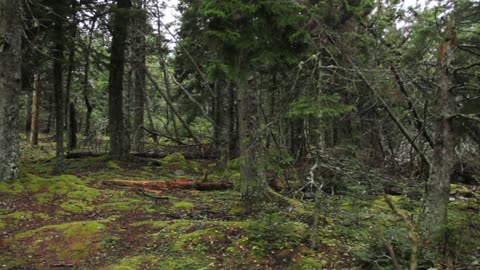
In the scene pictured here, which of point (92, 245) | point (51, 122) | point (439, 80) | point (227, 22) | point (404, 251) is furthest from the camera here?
point (51, 122)

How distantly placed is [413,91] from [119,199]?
6629 millimetres

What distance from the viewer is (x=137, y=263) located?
18.2ft

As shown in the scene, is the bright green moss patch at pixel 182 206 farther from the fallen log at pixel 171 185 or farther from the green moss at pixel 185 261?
the green moss at pixel 185 261

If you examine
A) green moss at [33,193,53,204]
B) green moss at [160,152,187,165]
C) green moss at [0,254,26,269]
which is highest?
green moss at [160,152,187,165]

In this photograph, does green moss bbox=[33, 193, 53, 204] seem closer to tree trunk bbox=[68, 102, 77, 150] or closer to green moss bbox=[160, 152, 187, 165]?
green moss bbox=[160, 152, 187, 165]

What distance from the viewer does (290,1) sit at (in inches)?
274

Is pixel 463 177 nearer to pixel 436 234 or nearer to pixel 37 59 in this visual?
pixel 436 234

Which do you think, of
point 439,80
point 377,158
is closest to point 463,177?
point 377,158

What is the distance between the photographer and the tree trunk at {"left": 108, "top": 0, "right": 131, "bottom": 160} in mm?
13328

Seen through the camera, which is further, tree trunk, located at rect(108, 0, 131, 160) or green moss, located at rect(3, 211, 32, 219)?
tree trunk, located at rect(108, 0, 131, 160)

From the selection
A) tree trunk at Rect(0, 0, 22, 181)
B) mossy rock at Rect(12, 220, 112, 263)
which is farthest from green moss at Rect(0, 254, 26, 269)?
tree trunk at Rect(0, 0, 22, 181)

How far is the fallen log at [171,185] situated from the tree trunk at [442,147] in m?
5.82

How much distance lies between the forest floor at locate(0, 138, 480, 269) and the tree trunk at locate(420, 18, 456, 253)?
16.4 inches

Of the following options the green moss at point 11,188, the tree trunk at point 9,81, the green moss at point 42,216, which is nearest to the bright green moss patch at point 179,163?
the green moss at point 11,188
